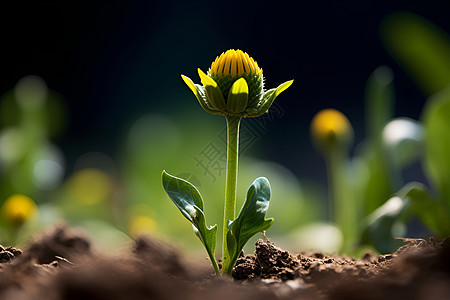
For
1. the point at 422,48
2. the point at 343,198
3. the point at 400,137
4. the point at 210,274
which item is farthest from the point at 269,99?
the point at 422,48

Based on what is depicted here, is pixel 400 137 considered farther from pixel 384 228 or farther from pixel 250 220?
pixel 250 220

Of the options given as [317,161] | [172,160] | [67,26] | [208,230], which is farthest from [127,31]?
[208,230]

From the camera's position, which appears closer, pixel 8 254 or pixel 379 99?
pixel 8 254

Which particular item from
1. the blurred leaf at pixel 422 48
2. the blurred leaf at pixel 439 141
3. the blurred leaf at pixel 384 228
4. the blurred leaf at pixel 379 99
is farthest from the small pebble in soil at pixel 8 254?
the blurred leaf at pixel 422 48

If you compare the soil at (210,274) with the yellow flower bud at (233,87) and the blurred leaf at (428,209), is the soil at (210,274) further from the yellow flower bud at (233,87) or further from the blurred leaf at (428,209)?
the blurred leaf at (428,209)

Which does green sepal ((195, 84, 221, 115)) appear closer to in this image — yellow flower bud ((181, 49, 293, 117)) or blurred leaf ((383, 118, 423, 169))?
yellow flower bud ((181, 49, 293, 117))

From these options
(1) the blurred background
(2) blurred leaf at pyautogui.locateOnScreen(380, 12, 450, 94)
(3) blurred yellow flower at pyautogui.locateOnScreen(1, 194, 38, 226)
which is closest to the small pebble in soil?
→ (3) blurred yellow flower at pyautogui.locateOnScreen(1, 194, 38, 226)
